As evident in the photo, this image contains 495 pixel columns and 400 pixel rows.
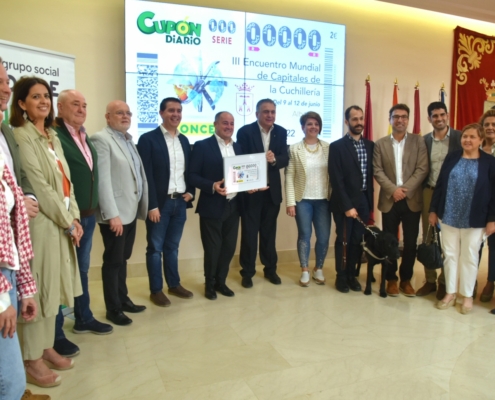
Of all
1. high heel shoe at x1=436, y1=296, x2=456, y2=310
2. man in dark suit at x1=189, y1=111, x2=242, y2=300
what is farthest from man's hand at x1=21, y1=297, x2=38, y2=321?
high heel shoe at x1=436, y1=296, x2=456, y2=310

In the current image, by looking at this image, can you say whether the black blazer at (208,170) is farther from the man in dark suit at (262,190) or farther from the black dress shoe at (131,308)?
the black dress shoe at (131,308)

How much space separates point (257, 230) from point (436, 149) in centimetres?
176

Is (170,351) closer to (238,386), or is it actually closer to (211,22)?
(238,386)

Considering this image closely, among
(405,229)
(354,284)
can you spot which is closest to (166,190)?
(354,284)

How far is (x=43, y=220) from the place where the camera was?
2.11 metres

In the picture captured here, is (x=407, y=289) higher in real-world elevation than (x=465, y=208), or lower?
lower

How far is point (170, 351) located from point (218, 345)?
12.2 inches

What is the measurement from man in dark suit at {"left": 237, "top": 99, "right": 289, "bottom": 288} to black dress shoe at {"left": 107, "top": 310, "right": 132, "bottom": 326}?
1193mm

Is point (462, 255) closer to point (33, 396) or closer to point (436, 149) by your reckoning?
point (436, 149)

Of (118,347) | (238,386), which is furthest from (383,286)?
(118,347)

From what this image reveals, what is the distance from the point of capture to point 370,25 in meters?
4.89

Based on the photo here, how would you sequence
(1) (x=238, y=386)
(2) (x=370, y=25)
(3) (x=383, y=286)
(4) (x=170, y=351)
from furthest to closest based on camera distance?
(2) (x=370, y=25) → (3) (x=383, y=286) → (4) (x=170, y=351) → (1) (x=238, y=386)

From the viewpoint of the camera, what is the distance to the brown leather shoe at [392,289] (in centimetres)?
366

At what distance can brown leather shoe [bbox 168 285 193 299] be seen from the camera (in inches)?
139
